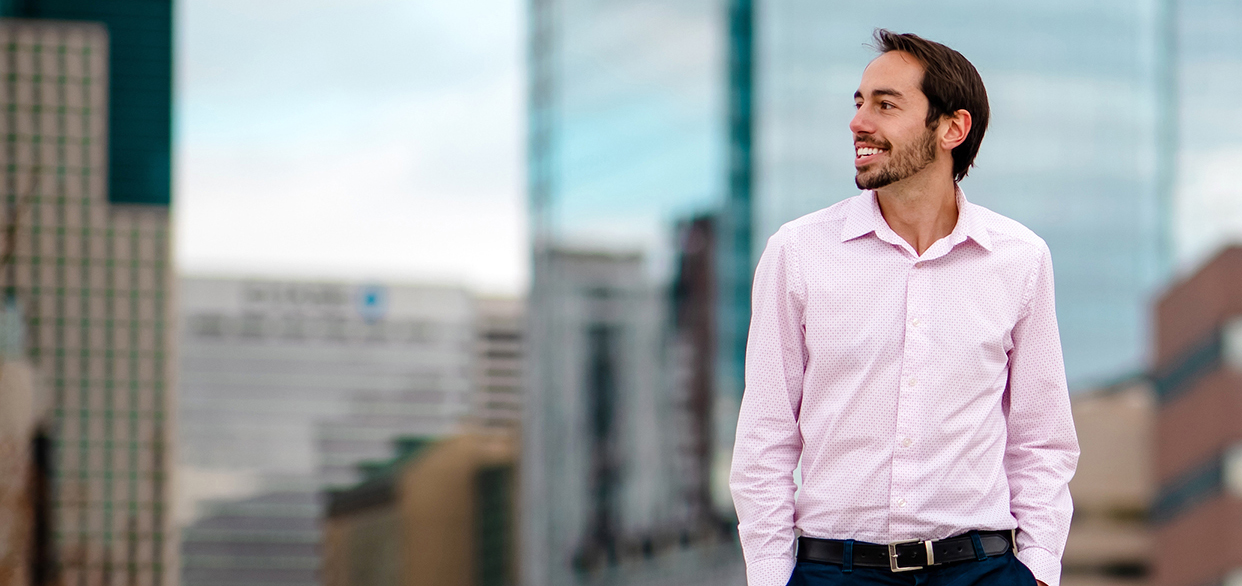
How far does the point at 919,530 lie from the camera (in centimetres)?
262

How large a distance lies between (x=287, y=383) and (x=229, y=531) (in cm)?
1876

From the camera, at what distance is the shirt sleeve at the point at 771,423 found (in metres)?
2.61

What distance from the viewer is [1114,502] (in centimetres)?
7119

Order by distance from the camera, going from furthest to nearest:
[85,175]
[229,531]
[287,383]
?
[287,383] → [229,531] → [85,175]

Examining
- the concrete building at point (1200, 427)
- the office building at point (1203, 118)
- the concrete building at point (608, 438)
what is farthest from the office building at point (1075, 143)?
the concrete building at point (608, 438)

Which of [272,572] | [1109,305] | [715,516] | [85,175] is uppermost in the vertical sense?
[85,175]

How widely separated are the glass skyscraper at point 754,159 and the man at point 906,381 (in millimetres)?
67773

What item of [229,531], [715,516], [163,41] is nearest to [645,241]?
[715,516]

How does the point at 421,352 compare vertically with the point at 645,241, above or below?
below

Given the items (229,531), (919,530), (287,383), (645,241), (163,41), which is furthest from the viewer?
(287,383)

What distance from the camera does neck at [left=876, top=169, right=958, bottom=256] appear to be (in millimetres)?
2781

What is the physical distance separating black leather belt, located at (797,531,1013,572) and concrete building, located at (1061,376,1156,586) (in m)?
71.3

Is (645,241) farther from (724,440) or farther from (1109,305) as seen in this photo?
(1109,305)

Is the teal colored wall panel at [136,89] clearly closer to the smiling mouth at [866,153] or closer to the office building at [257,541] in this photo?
the office building at [257,541]
